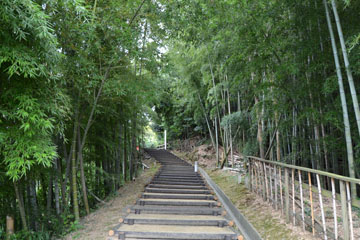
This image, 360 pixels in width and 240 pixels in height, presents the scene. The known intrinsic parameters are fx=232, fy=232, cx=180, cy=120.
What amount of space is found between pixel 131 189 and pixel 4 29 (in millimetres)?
4721

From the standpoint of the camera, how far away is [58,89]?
110 inches

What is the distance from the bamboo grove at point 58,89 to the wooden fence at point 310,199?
99.6 inches

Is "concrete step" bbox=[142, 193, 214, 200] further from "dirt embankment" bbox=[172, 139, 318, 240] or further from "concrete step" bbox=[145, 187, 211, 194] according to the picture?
"dirt embankment" bbox=[172, 139, 318, 240]

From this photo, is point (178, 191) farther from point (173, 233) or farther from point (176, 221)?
point (173, 233)

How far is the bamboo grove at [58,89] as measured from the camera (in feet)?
7.43

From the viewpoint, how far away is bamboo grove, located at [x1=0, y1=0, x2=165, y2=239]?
2.27 metres

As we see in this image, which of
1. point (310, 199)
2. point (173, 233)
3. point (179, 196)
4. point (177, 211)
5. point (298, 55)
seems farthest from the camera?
point (179, 196)

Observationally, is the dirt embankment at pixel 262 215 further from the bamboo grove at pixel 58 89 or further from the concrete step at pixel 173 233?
the bamboo grove at pixel 58 89

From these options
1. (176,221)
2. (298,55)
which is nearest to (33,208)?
(176,221)

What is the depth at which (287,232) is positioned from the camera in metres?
2.60

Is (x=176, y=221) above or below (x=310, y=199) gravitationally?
below

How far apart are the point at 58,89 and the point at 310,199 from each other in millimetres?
3124

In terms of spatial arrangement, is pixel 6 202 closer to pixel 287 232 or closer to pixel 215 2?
pixel 287 232

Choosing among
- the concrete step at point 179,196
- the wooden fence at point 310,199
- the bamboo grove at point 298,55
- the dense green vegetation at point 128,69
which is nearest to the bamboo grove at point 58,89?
the dense green vegetation at point 128,69
